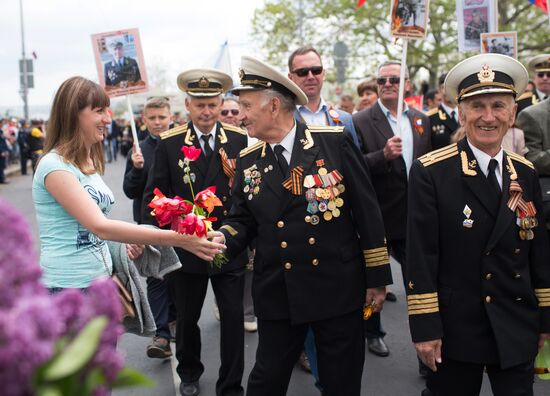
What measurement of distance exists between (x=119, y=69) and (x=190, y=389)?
3.26m

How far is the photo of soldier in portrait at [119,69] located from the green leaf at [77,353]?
17.5 feet

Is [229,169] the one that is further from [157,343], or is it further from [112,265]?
[157,343]

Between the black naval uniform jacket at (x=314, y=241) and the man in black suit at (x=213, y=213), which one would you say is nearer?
the black naval uniform jacket at (x=314, y=241)

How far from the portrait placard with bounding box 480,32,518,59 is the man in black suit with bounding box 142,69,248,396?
10.5 feet

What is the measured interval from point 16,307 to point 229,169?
3480mm

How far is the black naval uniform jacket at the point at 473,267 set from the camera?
2689mm

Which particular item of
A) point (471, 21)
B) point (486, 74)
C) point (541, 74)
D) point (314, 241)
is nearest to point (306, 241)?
point (314, 241)

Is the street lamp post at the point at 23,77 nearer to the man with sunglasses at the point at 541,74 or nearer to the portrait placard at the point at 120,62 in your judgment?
the portrait placard at the point at 120,62

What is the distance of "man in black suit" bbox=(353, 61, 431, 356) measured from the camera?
4.76 m

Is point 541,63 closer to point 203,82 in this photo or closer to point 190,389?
point 203,82

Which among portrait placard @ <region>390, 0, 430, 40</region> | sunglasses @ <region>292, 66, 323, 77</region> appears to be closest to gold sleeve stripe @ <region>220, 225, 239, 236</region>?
sunglasses @ <region>292, 66, 323, 77</region>

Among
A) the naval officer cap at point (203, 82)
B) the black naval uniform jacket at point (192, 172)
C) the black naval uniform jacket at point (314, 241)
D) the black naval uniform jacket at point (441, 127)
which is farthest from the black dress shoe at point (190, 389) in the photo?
the black naval uniform jacket at point (441, 127)

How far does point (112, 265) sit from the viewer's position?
3096mm

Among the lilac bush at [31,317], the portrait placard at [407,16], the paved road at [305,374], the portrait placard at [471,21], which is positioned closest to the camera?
the lilac bush at [31,317]
